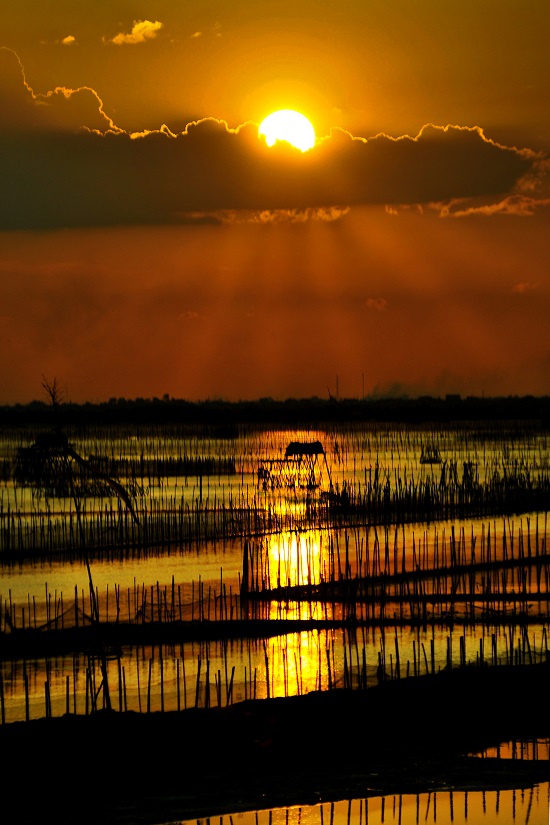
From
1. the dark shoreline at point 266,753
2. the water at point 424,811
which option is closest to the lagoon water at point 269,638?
the water at point 424,811

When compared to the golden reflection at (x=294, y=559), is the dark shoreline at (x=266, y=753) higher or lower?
lower

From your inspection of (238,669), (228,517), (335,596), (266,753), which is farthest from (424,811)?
(228,517)

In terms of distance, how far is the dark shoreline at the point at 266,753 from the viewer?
7570mm

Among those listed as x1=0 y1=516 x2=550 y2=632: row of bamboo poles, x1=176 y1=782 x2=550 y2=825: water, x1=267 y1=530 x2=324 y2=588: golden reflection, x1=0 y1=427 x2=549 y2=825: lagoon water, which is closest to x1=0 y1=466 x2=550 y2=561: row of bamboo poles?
x1=0 y1=427 x2=549 y2=825: lagoon water

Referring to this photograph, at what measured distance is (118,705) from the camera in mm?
9508

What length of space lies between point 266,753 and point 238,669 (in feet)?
8.94

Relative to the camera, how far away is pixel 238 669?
1083 centimetres

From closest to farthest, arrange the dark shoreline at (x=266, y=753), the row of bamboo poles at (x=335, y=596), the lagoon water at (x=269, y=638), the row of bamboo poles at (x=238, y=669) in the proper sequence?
the dark shoreline at (x=266, y=753)
the lagoon water at (x=269, y=638)
the row of bamboo poles at (x=238, y=669)
the row of bamboo poles at (x=335, y=596)

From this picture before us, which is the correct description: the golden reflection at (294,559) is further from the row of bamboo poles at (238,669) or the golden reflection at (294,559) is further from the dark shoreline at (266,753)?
the dark shoreline at (266,753)

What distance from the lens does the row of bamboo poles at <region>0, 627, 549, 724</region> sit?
948 cm

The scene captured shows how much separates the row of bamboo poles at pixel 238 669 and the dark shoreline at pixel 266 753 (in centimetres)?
53

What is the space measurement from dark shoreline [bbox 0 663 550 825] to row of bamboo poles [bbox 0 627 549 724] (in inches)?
20.9

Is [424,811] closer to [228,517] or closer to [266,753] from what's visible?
[266,753]

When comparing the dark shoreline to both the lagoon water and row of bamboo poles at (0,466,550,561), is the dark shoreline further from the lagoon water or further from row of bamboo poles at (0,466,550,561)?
row of bamboo poles at (0,466,550,561)
